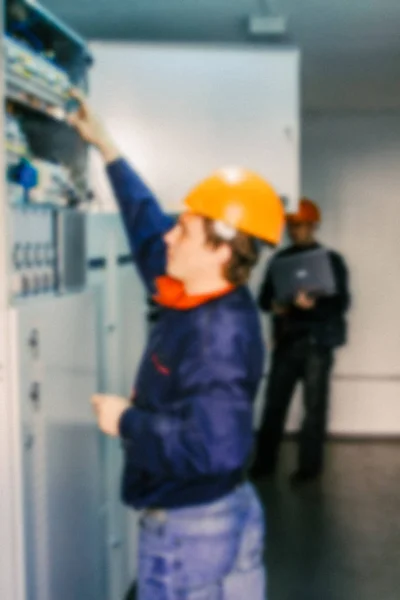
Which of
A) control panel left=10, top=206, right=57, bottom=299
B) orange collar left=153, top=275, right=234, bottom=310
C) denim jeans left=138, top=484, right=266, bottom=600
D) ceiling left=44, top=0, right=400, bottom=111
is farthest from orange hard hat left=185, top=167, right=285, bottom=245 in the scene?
ceiling left=44, top=0, right=400, bottom=111

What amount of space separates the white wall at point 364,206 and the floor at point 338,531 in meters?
0.84

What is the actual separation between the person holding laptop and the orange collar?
2.41 metres

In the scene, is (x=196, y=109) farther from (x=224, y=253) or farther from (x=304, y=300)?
(x=304, y=300)

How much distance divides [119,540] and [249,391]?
1.06 metres

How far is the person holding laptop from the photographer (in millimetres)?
4219

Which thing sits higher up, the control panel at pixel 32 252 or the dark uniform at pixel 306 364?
the control panel at pixel 32 252

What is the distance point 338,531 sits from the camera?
3.57 metres

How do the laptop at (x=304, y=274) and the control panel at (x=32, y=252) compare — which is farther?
the laptop at (x=304, y=274)

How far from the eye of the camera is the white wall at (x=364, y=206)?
5.21 meters

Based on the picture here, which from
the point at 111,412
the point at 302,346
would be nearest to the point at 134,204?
the point at 111,412

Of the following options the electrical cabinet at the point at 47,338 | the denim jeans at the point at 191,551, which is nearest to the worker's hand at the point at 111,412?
the electrical cabinet at the point at 47,338

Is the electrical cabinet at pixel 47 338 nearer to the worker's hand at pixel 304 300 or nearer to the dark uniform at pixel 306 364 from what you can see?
the worker's hand at pixel 304 300

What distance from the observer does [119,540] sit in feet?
8.24

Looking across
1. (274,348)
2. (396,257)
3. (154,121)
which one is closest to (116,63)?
(154,121)
